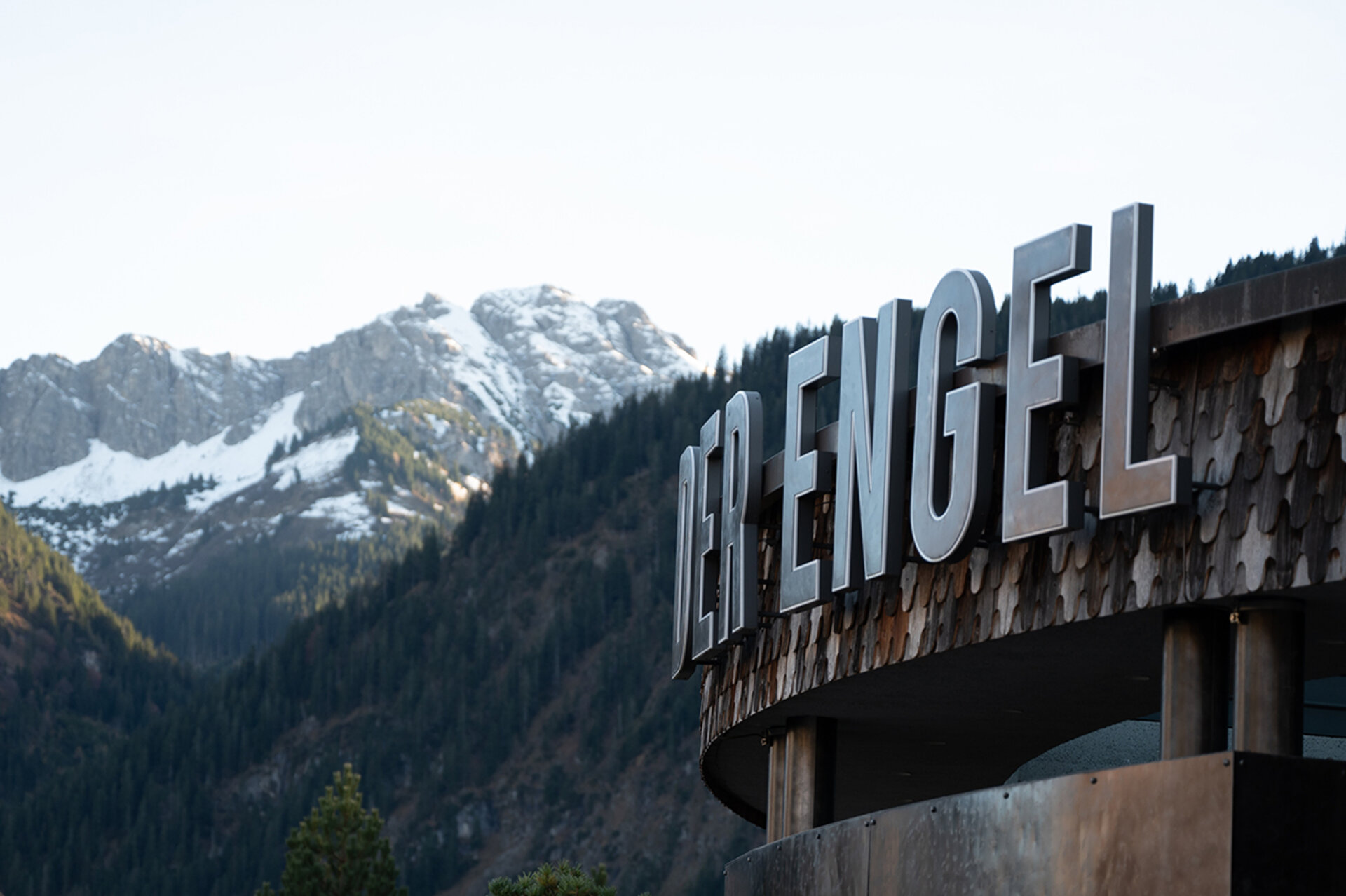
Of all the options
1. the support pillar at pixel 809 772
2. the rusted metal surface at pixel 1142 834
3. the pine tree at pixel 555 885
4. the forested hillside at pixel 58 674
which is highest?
the forested hillside at pixel 58 674

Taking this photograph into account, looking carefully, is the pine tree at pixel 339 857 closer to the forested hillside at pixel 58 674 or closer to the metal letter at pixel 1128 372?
the metal letter at pixel 1128 372

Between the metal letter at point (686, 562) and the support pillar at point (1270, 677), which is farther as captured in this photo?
the metal letter at point (686, 562)

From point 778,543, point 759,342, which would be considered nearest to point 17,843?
point 759,342

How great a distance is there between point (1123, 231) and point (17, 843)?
13602 centimetres

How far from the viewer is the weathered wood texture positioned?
27.0ft

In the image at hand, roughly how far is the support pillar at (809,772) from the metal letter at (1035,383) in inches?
202

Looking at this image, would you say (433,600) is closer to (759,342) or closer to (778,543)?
(759,342)

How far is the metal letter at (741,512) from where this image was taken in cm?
1323

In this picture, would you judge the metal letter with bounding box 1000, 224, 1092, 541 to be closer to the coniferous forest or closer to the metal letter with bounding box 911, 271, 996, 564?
the metal letter with bounding box 911, 271, 996, 564

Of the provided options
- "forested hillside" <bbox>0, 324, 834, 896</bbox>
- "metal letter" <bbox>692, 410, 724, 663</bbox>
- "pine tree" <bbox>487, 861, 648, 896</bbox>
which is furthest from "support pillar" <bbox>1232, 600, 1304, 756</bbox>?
"forested hillside" <bbox>0, 324, 834, 896</bbox>

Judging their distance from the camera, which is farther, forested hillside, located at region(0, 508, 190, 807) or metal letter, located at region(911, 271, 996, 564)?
forested hillside, located at region(0, 508, 190, 807)

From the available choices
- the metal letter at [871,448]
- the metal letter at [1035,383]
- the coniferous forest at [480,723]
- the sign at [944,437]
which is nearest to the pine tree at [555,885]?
the sign at [944,437]

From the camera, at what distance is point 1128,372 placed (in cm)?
898

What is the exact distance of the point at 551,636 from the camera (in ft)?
425
